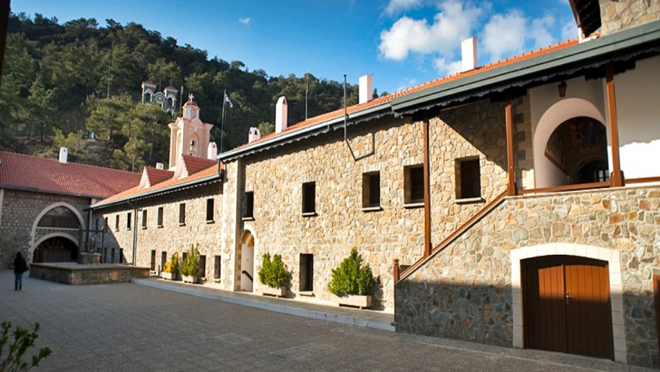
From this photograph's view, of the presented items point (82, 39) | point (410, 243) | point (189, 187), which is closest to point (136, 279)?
point (189, 187)

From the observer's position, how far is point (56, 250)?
111 feet

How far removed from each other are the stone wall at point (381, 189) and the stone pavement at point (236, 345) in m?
2.19

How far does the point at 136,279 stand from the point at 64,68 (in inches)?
2507

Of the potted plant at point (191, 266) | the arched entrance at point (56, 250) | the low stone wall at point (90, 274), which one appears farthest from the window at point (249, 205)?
the arched entrance at point (56, 250)

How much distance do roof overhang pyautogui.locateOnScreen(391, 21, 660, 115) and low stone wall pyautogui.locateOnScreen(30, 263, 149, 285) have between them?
58.2 feet

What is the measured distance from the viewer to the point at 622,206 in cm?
686

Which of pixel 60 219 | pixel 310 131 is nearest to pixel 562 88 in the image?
pixel 310 131

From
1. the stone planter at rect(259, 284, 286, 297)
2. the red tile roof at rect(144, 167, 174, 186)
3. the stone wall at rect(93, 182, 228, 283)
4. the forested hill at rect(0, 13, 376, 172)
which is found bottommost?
the stone planter at rect(259, 284, 286, 297)

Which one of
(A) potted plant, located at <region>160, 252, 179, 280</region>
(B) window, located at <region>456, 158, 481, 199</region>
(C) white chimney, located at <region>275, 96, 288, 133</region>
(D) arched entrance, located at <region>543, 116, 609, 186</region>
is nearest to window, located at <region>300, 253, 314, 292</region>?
(B) window, located at <region>456, 158, 481, 199</region>

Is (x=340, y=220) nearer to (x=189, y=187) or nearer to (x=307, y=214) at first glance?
(x=307, y=214)

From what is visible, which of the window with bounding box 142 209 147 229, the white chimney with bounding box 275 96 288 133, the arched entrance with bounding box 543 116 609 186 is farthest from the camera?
the window with bounding box 142 209 147 229

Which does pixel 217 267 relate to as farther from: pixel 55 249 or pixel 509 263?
pixel 55 249

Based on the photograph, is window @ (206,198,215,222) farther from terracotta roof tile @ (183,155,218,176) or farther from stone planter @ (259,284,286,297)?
stone planter @ (259,284,286,297)

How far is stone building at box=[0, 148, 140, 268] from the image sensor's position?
30.3 metres
